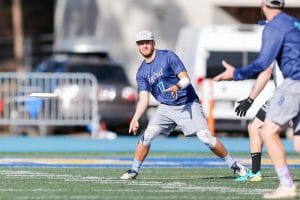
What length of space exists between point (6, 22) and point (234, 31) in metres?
22.2

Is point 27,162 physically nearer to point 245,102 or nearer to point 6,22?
point 245,102

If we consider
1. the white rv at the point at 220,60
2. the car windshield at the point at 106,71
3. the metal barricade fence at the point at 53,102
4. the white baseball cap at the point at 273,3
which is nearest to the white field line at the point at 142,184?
the white baseball cap at the point at 273,3

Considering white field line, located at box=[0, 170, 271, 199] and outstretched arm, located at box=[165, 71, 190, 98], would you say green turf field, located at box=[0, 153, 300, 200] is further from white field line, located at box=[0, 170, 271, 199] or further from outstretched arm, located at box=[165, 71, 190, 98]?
outstretched arm, located at box=[165, 71, 190, 98]

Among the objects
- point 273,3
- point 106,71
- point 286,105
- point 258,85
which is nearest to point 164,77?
point 258,85

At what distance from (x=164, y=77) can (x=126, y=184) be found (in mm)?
1644

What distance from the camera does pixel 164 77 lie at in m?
14.7

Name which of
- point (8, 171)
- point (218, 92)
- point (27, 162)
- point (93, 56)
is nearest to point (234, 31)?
point (218, 92)

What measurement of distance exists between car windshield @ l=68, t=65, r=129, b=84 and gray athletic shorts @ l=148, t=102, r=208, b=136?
1289 cm

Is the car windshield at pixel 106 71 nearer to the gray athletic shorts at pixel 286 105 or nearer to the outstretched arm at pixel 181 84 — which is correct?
the outstretched arm at pixel 181 84

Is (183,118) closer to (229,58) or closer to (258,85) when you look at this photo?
(258,85)

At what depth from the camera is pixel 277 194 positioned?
11.6 metres

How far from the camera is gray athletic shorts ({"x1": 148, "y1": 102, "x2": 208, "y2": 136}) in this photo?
14.8m

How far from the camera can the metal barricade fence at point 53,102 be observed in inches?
1042

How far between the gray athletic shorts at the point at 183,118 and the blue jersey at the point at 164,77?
2.9 inches
